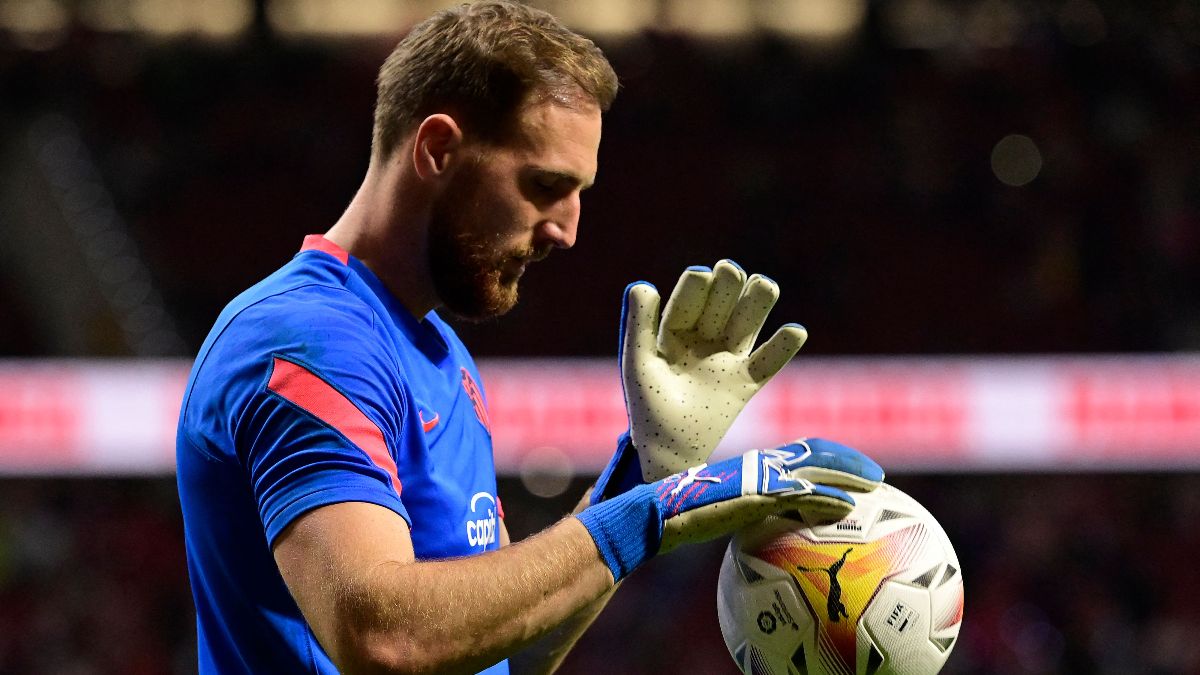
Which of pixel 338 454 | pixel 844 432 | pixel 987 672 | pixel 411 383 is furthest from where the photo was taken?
pixel 987 672

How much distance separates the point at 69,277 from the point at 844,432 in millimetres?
7777

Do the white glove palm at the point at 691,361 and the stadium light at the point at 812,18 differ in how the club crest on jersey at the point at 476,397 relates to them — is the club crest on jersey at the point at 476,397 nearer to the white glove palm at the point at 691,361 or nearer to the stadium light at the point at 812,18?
the white glove palm at the point at 691,361

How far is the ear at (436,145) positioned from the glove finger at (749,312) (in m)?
0.57

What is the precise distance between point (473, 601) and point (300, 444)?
300mm

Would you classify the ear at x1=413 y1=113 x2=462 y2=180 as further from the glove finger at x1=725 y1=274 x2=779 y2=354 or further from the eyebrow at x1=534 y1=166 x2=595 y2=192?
the glove finger at x1=725 y1=274 x2=779 y2=354

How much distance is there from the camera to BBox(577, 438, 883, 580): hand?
1.84m

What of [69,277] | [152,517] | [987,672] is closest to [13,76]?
[69,277]

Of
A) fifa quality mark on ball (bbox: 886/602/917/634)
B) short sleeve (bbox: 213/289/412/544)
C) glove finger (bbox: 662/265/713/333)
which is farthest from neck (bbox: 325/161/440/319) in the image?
fifa quality mark on ball (bbox: 886/602/917/634)

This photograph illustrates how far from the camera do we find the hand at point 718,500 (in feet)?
6.04

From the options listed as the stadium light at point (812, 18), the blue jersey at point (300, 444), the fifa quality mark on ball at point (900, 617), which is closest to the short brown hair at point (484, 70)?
the blue jersey at point (300, 444)

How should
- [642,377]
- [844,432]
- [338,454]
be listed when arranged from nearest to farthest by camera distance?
[338,454]
[642,377]
[844,432]

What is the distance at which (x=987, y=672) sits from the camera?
9680 millimetres

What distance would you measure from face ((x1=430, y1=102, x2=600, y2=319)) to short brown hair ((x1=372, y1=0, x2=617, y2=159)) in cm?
4

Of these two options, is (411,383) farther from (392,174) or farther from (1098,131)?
(1098,131)
